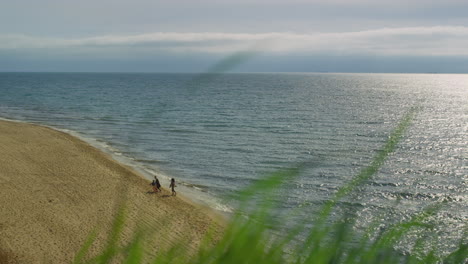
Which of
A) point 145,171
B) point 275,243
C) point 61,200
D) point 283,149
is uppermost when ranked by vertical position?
point 275,243

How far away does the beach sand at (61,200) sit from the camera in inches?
753

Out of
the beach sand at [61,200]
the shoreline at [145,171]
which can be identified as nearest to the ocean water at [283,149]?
the shoreline at [145,171]

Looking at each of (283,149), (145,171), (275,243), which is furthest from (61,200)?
(275,243)

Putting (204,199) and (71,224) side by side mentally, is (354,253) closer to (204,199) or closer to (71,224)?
(71,224)

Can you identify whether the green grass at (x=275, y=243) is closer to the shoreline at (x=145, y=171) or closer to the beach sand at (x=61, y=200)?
the beach sand at (x=61, y=200)

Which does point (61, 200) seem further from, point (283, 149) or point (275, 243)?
point (275, 243)

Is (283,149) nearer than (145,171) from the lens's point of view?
No

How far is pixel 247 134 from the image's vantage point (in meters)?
53.5

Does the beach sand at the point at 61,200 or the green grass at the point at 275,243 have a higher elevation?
the green grass at the point at 275,243

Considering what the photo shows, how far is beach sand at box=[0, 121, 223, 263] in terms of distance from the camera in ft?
62.7

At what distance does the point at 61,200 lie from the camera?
25469 mm

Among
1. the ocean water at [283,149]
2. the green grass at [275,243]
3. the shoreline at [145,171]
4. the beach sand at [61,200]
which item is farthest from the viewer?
the shoreline at [145,171]

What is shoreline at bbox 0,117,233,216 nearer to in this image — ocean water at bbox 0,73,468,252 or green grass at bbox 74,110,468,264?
ocean water at bbox 0,73,468,252

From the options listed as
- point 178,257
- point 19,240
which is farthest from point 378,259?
point 19,240
